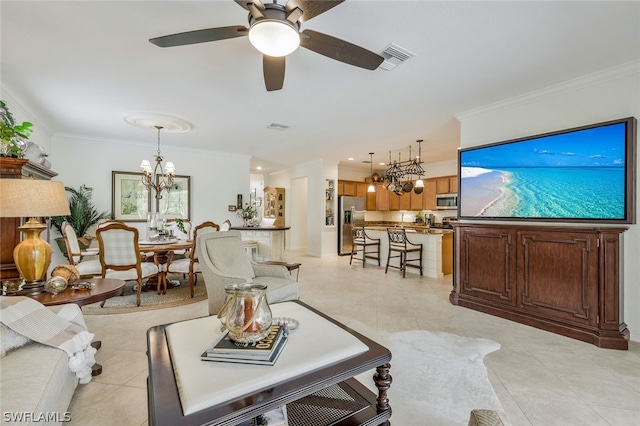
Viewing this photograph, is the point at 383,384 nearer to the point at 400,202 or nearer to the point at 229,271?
the point at 229,271

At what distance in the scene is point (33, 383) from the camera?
4.01 ft

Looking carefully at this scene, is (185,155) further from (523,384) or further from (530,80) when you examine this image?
(523,384)

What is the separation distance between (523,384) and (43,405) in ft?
8.80

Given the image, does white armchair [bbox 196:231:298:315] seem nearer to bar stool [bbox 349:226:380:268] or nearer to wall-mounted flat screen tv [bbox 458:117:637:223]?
wall-mounted flat screen tv [bbox 458:117:637:223]

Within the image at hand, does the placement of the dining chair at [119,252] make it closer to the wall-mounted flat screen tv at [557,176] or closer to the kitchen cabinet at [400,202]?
the wall-mounted flat screen tv at [557,176]

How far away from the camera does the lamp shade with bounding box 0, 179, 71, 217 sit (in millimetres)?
1803

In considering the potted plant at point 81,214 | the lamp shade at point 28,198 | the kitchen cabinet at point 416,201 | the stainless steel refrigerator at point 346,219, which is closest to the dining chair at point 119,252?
the lamp shade at point 28,198

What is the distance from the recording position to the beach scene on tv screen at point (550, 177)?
2.68 metres

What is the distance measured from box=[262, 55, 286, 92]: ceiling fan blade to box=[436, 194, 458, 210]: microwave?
20.6 feet

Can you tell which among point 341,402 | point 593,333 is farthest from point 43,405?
point 593,333

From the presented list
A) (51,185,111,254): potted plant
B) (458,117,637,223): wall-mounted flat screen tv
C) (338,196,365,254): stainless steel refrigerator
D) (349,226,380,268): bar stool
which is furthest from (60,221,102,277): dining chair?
(338,196,365,254): stainless steel refrigerator

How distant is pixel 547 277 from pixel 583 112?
67.3 inches

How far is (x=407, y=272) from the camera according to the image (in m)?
5.73

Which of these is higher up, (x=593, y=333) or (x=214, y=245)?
(x=214, y=245)
